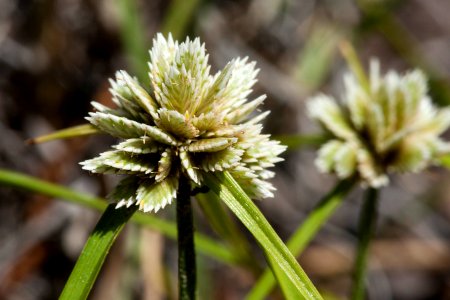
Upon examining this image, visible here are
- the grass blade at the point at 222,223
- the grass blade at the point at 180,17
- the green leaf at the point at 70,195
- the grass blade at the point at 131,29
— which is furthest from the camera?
the grass blade at the point at 180,17

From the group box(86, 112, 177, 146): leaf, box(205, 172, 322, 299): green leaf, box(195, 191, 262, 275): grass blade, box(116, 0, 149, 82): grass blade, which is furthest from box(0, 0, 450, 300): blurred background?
box(205, 172, 322, 299): green leaf

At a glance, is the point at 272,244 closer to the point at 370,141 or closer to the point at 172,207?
the point at 370,141

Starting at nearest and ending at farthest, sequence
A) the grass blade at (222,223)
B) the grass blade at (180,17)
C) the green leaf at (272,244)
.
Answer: the green leaf at (272,244)
the grass blade at (222,223)
the grass blade at (180,17)

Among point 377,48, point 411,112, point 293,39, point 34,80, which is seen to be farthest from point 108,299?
point 377,48

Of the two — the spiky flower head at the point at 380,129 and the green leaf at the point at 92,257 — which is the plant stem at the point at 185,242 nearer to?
the green leaf at the point at 92,257

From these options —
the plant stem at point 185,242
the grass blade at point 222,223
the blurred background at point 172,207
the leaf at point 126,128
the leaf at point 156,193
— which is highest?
the blurred background at point 172,207

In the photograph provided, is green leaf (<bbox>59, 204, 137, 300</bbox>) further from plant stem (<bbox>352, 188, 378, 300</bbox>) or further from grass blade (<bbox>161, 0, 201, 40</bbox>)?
grass blade (<bbox>161, 0, 201, 40</bbox>)

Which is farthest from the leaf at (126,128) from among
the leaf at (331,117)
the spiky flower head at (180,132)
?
the leaf at (331,117)

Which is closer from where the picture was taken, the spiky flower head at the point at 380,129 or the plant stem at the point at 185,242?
the plant stem at the point at 185,242
